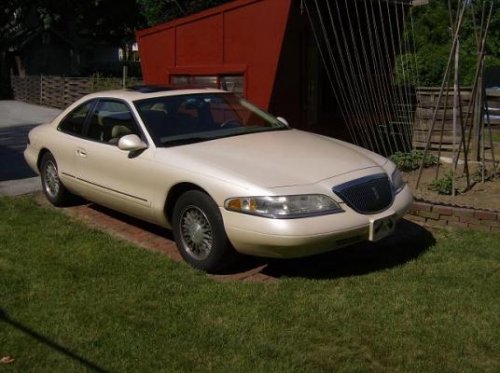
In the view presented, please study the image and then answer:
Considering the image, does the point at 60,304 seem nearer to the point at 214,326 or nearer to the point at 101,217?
the point at 214,326

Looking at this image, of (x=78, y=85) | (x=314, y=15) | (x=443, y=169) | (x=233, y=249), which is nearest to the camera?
(x=233, y=249)

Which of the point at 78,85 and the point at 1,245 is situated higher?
the point at 78,85

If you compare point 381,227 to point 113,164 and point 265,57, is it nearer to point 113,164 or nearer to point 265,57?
point 113,164

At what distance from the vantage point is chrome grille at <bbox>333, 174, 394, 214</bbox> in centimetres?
462

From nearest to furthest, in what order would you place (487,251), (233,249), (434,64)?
(233,249), (487,251), (434,64)

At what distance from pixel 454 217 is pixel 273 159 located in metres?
2.17

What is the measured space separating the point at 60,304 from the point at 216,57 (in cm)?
592

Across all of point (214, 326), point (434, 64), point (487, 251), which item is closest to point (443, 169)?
point (487, 251)

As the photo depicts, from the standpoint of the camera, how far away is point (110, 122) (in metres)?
6.01

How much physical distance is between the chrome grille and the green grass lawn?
1.75 feet

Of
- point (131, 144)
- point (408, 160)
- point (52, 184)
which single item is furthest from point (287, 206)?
point (408, 160)

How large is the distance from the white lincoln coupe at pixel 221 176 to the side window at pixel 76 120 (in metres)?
0.02

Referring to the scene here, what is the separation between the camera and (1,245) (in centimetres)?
559

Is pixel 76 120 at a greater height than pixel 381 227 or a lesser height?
greater
